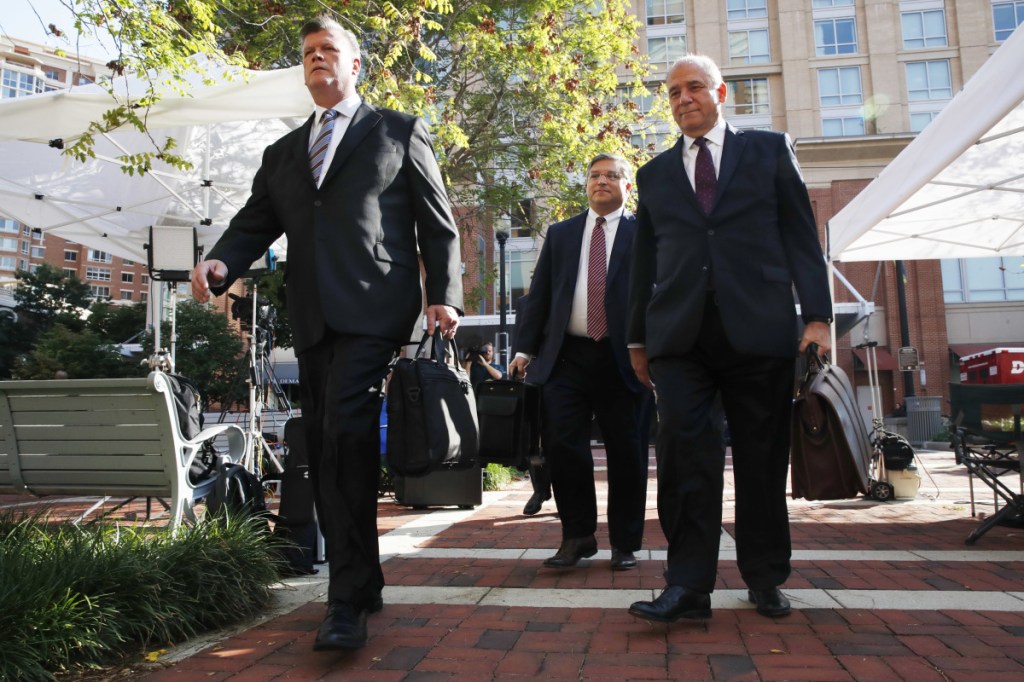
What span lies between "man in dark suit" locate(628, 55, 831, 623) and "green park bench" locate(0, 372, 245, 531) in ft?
7.69

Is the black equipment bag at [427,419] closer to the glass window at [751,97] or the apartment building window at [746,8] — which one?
the glass window at [751,97]

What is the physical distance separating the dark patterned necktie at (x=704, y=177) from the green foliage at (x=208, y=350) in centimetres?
2566

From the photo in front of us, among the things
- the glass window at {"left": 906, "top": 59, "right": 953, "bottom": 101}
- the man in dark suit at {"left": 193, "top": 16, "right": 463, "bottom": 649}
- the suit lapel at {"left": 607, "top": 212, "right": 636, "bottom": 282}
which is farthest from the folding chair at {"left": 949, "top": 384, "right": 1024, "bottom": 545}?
the glass window at {"left": 906, "top": 59, "right": 953, "bottom": 101}

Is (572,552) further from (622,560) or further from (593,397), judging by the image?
(593,397)

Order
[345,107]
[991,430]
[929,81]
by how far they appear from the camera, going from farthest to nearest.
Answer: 1. [929,81]
2. [991,430]
3. [345,107]

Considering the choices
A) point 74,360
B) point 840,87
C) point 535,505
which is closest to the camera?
point 535,505

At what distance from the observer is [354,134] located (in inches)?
116

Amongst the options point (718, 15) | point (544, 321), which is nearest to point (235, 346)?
point (718, 15)

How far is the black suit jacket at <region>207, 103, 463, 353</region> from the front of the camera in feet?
9.18

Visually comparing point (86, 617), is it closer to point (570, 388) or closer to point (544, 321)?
point (570, 388)

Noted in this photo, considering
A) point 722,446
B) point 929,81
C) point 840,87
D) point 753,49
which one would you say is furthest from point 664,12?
point 722,446

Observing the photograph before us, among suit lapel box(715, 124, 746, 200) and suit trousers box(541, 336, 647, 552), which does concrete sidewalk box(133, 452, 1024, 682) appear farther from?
suit lapel box(715, 124, 746, 200)

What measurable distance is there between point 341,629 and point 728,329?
66.2 inches

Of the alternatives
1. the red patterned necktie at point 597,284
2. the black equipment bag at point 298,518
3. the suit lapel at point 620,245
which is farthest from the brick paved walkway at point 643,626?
the suit lapel at point 620,245
